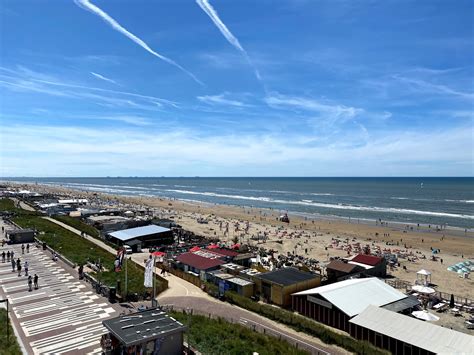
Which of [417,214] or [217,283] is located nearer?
[217,283]

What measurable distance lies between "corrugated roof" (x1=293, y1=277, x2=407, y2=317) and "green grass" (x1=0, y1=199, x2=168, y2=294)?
1098cm

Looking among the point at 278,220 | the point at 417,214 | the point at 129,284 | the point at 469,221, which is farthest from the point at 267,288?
the point at 417,214

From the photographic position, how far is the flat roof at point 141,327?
14.2m

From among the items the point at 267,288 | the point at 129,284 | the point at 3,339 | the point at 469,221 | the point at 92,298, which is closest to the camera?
the point at 3,339

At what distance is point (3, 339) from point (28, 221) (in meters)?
38.0

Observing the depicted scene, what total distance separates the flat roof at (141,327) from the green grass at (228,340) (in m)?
1.23

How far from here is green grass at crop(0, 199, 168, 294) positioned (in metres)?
25.3

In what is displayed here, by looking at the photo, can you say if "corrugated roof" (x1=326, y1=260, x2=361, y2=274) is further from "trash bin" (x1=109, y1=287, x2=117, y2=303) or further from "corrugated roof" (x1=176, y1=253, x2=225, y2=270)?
"trash bin" (x1=109, y1=287, x2=117, y2=303)

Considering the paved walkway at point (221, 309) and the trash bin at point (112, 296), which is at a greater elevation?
the trash bin at point (112, 296)

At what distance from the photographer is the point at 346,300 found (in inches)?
878

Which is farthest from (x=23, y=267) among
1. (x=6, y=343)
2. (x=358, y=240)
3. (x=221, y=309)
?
(x=358, y=240)

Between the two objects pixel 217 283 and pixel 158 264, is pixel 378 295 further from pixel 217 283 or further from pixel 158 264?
pixel 158 264

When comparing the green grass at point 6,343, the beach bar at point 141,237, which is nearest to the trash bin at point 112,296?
the green grass at point 6,343

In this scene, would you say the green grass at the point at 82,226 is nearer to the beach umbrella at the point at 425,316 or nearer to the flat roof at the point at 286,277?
the flat roof at the point at 286,277
